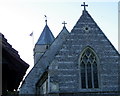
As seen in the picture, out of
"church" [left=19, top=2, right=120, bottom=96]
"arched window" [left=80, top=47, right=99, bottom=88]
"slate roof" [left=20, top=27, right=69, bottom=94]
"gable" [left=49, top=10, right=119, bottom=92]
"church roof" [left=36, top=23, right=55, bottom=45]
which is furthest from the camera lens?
"church roof" [left=36, top=23, right=55, bottom=45]

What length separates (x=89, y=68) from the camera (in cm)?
2030

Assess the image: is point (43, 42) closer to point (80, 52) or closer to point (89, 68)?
point (80, 52)

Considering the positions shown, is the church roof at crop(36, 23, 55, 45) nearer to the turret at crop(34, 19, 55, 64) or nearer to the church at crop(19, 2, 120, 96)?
the turret at crop(34, 19, 55, 64)

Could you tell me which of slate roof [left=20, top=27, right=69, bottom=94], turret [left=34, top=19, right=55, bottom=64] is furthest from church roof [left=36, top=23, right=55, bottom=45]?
slate roof [left=20, top=27, right=69, bottom=94]

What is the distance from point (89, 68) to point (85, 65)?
36cm

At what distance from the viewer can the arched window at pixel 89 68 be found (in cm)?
1994

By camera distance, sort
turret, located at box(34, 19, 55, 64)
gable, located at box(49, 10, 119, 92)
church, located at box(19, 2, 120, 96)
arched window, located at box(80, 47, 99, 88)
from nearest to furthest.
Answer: church, located at box(19, 2, 120, 96) < gable, located at box(49, 10, 119, 92) < arched window, located at box(80, 47, 99, 88) < turret, located at box(34, 19, 55, 64)

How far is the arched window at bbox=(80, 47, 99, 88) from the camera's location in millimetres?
19936

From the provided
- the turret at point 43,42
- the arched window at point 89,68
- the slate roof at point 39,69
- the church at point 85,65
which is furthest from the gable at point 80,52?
the turret at point 43,42

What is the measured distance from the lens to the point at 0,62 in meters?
4.63

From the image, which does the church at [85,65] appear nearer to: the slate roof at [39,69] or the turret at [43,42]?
the slate roof at [39,69]

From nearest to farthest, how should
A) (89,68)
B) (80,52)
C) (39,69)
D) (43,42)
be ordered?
1. (80,52)
2. (89,68)
3. (39,69)
4. (43,42)

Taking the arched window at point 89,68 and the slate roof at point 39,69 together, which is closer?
the arched window at point 89,68

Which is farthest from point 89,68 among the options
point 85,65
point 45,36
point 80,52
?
point 45,36
